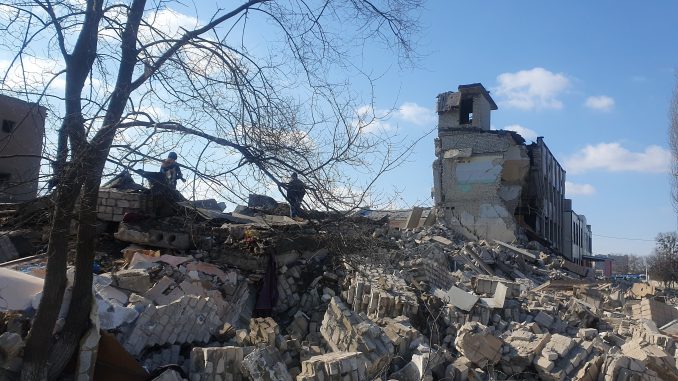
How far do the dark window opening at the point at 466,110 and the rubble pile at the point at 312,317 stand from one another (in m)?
14.7

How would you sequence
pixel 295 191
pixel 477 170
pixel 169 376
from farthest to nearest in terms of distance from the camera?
pixel 477 170 < pixel 169 376 < pixel 295 191

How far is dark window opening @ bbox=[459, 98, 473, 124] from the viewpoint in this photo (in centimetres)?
2497

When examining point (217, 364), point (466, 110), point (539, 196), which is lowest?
point (217, 364)

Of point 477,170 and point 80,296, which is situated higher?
point 477,170

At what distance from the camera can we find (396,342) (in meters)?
6.56

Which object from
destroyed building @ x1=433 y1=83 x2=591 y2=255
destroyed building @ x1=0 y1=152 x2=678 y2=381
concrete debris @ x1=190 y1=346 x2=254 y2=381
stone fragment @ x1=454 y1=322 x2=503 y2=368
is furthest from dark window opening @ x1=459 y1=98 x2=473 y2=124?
concrete debris @ x1=190 y1=346 x2=254 y2=381

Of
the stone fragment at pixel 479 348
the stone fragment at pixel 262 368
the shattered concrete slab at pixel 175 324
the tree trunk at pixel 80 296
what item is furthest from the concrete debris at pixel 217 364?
the stone fragment at pixel 479 348

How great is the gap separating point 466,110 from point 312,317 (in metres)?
18.9

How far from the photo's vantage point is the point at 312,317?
8.11m

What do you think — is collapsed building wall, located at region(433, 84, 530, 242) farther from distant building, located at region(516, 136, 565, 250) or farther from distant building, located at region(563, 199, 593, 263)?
distant building, located at region(563, 199, 593, 263)

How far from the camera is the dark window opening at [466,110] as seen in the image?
2497 cm

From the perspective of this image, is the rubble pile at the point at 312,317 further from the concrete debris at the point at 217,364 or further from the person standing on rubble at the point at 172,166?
the person standing on rubble at the point at 172,166

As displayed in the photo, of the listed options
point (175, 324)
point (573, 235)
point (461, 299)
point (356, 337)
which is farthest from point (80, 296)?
point (573, 235)

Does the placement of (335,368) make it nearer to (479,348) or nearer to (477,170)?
(479,348)
